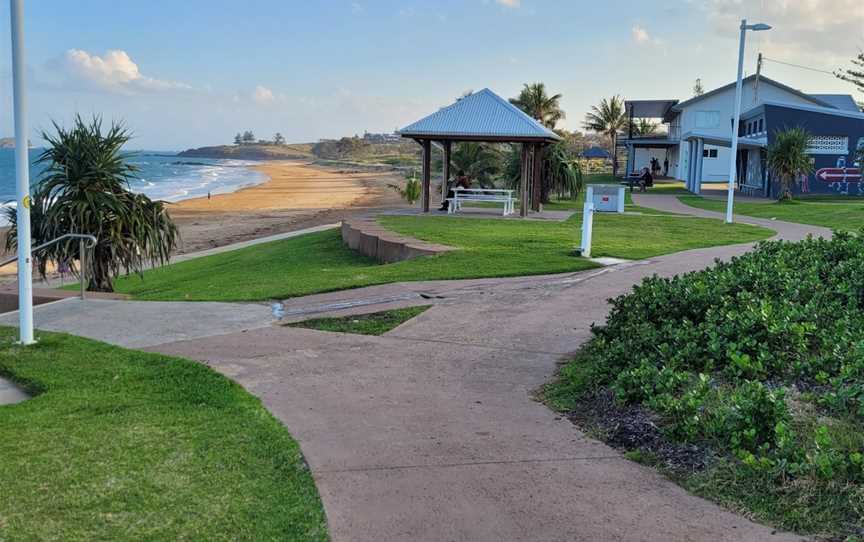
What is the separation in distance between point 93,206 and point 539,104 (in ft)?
143

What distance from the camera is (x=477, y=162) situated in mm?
32000

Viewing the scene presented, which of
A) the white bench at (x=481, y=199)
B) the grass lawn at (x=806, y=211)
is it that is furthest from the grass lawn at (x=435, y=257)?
the grass lawn at (x=806, y=211)

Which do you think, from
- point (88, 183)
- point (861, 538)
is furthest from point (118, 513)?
point (88, 183)

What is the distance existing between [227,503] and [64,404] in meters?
2.22

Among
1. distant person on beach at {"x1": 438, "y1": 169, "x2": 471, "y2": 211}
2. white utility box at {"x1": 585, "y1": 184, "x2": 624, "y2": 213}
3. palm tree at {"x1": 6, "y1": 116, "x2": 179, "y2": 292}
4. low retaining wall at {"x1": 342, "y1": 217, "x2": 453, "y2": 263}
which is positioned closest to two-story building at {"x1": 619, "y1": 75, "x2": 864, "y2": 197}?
white utility box at {"x1": 585, "y1": 184, "x2": 624, "y2": 213}

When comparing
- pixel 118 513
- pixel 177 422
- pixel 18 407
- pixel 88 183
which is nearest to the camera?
pixel 118 513

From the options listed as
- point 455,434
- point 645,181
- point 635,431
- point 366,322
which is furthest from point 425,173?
point 645,181

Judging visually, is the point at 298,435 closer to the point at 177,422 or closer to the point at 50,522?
the point at 177,422

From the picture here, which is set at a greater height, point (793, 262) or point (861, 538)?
point (793, 262)

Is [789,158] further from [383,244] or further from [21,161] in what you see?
[21,161]

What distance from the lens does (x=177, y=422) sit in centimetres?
493

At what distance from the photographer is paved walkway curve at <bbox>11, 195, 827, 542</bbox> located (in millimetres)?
3615

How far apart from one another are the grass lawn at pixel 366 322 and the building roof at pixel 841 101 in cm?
5213

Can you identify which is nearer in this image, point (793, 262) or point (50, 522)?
point (50, 522)
